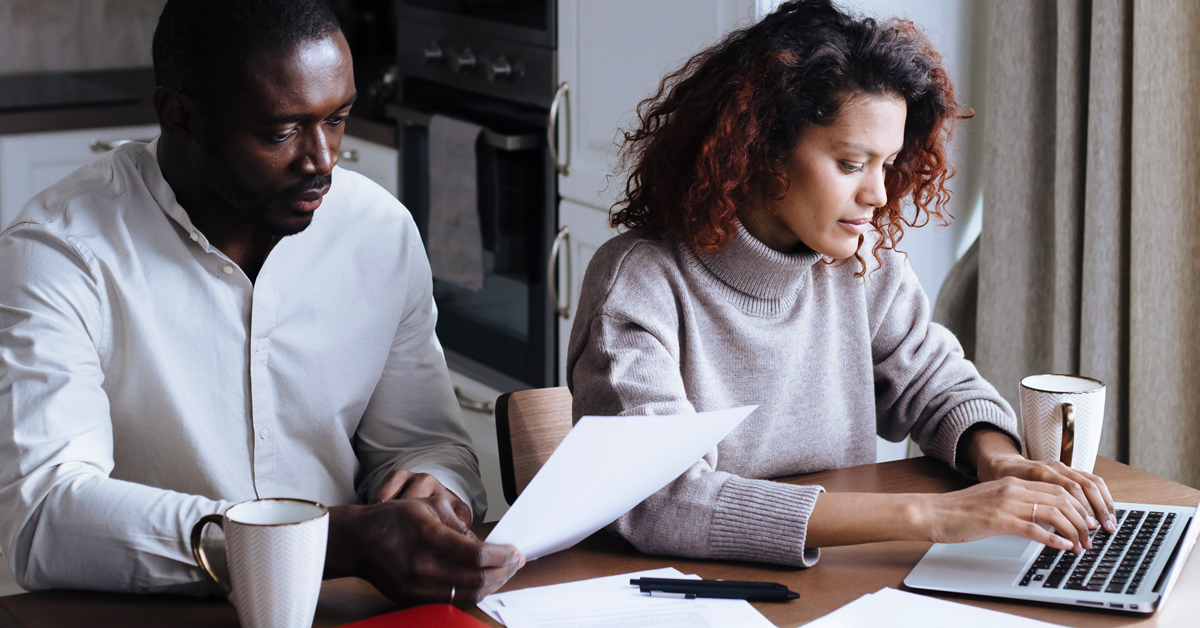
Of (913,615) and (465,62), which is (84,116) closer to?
(465,62)

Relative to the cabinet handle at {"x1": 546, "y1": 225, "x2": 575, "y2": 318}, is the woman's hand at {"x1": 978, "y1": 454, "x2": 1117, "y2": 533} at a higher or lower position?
higher

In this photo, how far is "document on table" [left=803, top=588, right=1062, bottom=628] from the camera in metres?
0.98

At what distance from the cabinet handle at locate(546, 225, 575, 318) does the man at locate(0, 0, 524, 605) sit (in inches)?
46.1

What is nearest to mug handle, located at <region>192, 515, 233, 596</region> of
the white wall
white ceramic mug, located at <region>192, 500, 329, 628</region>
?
white ceramic mug, located at <region>192, 500, 329, 628</region>

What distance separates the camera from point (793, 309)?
4.54 ft

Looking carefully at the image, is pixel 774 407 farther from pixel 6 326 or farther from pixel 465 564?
pixel 6 326

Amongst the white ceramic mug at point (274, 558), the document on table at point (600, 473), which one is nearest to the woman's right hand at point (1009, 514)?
the document on table at point (600, 473)

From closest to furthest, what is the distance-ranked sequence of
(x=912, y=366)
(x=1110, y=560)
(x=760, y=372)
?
(x=1110, y=560) → (x=760, y=372) → (x=912, y=366)

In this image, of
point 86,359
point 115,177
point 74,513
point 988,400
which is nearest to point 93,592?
point 74,513

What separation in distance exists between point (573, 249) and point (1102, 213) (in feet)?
3.57

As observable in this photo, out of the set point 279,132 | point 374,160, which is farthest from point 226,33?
point 374,160

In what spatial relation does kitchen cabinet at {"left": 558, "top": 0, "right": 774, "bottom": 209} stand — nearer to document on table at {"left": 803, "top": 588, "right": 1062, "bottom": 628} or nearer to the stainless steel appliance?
the stainless steel appliance

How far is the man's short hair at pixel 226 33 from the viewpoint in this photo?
3.81 ft

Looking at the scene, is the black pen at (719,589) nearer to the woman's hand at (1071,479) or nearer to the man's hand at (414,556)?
the man's hand at (414,556)
